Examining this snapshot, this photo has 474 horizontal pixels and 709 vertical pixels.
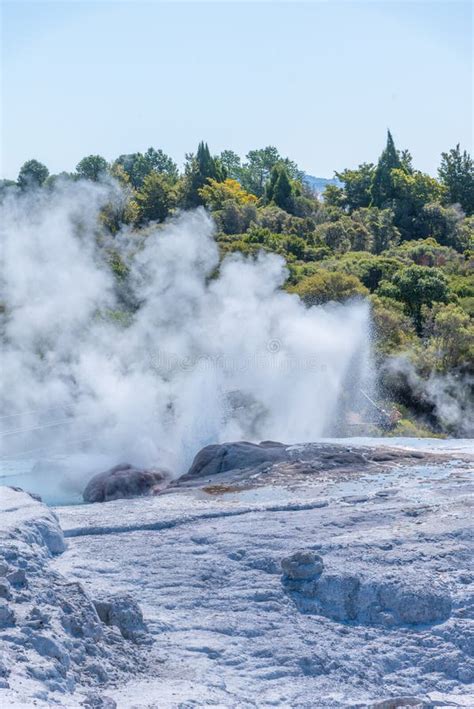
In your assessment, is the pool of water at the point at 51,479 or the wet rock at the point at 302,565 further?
the pool of water at the point at 51,479

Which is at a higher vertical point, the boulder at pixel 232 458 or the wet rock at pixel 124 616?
the boulder at pixel 232 458

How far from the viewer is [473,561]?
11070mm

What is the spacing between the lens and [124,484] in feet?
52.9

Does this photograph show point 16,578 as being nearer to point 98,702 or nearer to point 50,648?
point 50,648

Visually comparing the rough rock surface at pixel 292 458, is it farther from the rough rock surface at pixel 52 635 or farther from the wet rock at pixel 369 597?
the rough rock surface at pixel 52 635

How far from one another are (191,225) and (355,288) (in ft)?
32.3

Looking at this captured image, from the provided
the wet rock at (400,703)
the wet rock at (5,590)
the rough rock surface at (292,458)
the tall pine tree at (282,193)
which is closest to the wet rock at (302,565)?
the wet rock at (400,703)

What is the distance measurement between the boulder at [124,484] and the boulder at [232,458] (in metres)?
0.57

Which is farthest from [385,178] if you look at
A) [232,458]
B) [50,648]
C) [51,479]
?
[50,648]

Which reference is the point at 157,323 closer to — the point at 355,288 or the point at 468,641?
the point at 355,288

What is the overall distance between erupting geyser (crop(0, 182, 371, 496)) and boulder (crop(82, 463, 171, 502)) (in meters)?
1.23

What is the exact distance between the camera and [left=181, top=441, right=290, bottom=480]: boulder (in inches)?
613

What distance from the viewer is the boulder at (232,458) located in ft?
51.1

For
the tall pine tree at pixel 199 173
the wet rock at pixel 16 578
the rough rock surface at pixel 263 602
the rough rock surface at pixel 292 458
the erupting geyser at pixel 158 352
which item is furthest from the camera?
the tall pine tree at pixel 199 173
